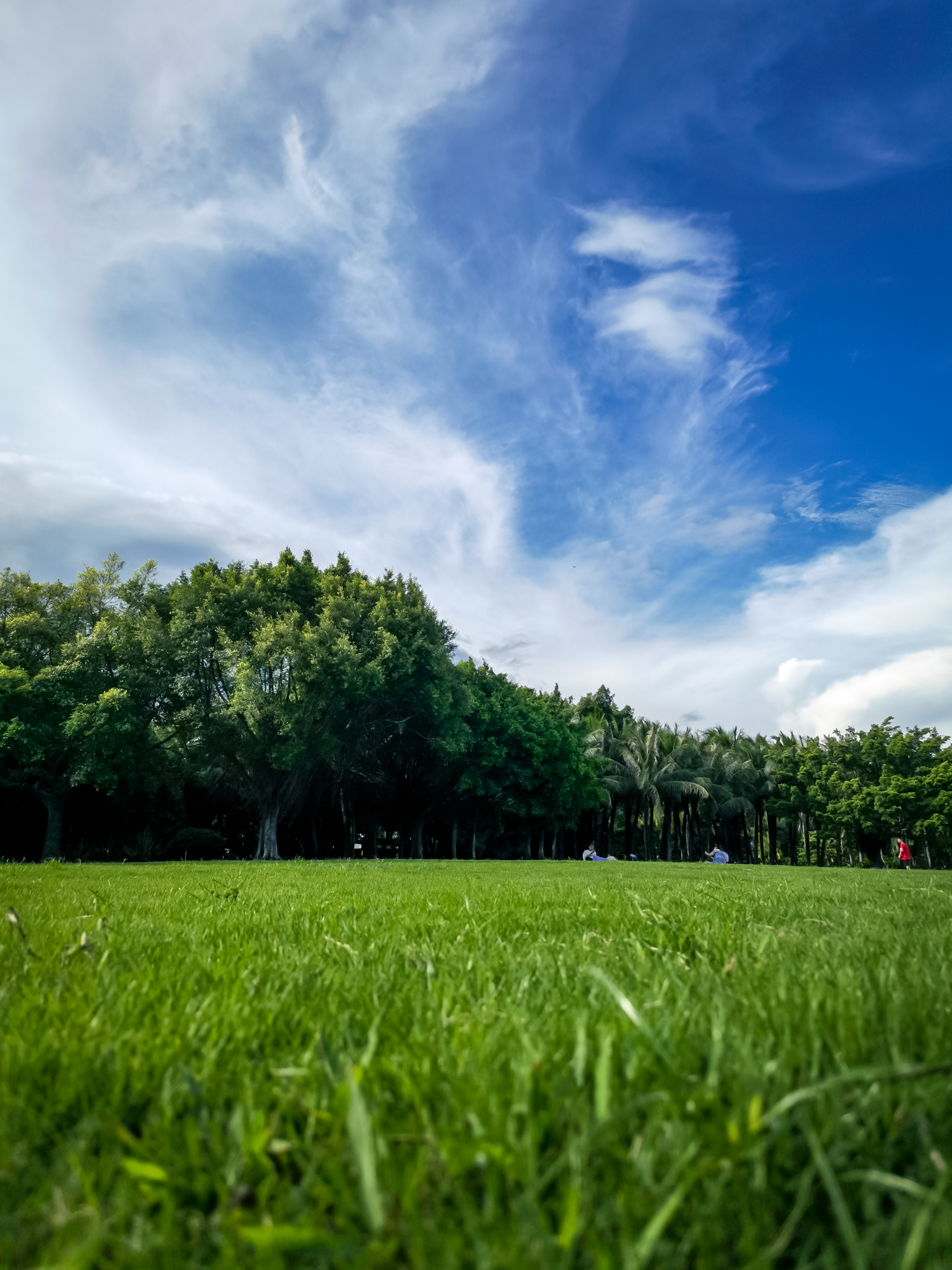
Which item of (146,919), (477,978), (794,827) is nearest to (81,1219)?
(477,978)

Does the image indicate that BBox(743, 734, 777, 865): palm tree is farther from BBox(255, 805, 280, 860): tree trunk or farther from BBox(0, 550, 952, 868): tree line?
BBox(255, 805, 280, 860): tree trunk

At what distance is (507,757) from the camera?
42.4 m

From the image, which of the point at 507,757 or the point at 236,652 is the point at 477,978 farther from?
the point at 507,757

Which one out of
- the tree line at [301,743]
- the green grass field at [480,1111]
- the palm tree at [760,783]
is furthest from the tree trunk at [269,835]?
the palm tree at [760,783]

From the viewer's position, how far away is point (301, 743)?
2591cm

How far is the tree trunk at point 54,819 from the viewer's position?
2917 centimetres

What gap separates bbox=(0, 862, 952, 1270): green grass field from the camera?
0.85 m

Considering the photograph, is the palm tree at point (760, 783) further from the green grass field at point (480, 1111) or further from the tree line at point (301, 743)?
the green grass field at point (480, 1111)

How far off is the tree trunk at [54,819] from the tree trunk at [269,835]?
8.28 meters

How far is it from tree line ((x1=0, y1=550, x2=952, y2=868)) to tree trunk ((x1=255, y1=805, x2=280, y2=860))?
0.09m

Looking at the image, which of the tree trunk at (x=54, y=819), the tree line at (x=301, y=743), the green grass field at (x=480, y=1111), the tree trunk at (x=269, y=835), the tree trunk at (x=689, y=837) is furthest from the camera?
the tree trunk at (x=689, y=837)

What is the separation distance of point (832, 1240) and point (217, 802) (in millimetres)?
47694

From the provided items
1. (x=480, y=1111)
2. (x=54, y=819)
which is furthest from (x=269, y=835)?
(x=480, y=1111)

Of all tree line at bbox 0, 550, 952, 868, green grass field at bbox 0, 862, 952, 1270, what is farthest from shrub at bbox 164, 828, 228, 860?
green grass field at bbox 0, 862, 952, 1270
